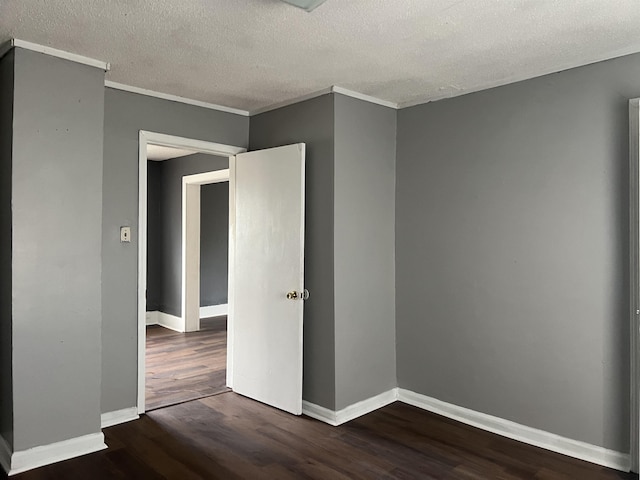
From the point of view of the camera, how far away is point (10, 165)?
272 centimetres

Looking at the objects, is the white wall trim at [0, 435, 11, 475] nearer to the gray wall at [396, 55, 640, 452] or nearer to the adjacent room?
the adjacent room

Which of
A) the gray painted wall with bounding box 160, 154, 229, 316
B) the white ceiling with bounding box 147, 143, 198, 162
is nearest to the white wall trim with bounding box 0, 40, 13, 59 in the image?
the white ceiling with bounding box 147, 143, 198, 162

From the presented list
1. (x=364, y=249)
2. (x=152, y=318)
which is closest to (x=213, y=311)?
(x=152, y=318)

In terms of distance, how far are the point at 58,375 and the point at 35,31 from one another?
6.11 ft

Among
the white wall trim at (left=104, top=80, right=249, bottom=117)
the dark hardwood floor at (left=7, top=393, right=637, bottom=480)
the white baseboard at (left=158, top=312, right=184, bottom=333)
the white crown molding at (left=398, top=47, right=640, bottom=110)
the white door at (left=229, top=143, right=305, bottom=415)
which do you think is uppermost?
the white wall trim at (left=104, top=80, right=249, bottom=117)

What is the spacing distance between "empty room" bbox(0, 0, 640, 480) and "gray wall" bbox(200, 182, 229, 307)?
3.57 meters

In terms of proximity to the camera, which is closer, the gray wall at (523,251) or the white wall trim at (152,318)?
the gray wall at (523,251)

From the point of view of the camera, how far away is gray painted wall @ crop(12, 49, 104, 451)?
8.94 ft

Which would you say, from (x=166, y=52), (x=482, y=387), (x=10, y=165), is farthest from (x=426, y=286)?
(x=10, y=165)

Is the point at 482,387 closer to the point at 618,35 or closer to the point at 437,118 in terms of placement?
the point at 437,118

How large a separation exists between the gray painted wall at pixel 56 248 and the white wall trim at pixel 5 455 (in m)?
0.11

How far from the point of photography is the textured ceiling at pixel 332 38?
7.35ft

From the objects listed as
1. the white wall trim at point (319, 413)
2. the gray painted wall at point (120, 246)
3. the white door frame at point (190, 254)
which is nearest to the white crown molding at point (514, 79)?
the gray painted wall at point (120, 246)

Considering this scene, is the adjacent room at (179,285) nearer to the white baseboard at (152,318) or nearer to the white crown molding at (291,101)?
the white baseboard at (152,318)
